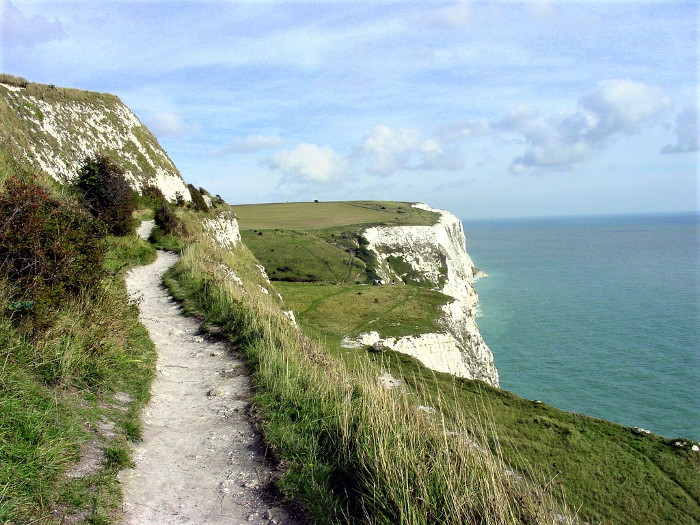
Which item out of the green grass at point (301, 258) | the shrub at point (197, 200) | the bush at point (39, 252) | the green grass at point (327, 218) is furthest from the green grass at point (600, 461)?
the green grass at point (327, 218)

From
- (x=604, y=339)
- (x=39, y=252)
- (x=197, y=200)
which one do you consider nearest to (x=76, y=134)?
(x=197, y=200)

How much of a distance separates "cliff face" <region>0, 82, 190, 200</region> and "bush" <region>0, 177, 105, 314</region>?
24.6 m

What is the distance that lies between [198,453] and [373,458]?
8.35ft

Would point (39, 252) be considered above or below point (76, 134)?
below

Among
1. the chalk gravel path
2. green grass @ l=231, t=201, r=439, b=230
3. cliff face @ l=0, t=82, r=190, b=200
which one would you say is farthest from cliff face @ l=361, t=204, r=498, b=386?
the chalk gravel path

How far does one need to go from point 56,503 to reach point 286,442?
2941 mm

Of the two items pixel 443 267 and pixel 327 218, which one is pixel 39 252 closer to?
pixel 443 267

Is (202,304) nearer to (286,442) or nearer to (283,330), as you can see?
(283,330)

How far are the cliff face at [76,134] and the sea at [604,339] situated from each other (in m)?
44.1

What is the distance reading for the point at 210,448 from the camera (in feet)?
22.4

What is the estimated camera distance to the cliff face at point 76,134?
112 feet

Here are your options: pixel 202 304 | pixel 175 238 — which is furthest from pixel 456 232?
pixel 202 304

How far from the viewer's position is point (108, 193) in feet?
83.7

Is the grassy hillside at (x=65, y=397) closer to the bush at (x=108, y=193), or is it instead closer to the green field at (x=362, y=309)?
the bush at (x=108, y=193)
